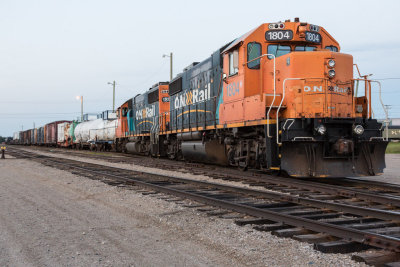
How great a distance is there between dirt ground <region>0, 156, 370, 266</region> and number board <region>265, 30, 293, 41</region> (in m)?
5.02

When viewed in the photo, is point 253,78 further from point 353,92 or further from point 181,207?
point 181,207

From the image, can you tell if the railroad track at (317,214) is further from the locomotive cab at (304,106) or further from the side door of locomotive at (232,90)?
the side door of locomotive at (232,90)

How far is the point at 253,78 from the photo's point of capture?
9.73 meters

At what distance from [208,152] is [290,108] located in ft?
13.7

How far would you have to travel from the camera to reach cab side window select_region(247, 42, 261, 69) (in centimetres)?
959

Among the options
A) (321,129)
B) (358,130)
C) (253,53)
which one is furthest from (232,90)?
(358,130)

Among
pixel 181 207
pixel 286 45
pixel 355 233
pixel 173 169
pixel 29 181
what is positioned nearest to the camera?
pixel 355 233

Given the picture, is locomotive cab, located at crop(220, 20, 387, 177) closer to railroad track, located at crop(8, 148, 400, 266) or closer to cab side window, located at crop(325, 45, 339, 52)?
cab side window, located at crop(325, 45, 339, 52)

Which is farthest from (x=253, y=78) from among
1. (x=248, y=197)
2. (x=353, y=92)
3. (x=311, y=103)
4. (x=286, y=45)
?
(x=248, y=197)

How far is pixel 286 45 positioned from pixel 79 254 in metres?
7.39

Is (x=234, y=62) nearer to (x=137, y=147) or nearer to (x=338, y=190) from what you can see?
(x=338, y=190)

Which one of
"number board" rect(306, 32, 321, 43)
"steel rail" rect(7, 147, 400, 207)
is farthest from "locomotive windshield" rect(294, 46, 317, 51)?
"steel rail" rect(7, 147, 400, 207)

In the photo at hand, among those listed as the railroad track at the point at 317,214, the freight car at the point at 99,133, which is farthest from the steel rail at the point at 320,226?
the freight car at the point at 99,133

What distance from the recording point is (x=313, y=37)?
9.48 m
